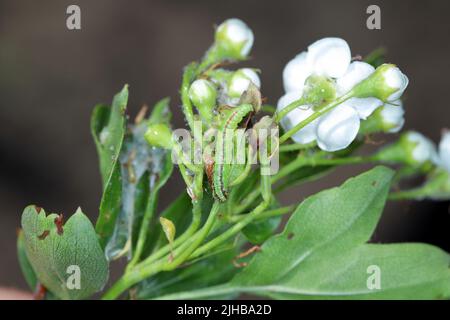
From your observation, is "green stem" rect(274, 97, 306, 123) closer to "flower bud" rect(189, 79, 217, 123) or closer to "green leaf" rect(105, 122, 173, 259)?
"flower bud" rect(189, 79, 217, 123)

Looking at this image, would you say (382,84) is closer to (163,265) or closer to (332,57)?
(332,57)

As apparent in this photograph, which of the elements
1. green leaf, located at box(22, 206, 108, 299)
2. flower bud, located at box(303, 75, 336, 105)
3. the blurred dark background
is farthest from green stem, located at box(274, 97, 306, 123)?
the blurred dark background

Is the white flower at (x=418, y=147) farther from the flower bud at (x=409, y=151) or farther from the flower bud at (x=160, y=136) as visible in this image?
the flower bud at (x=160, y=136)

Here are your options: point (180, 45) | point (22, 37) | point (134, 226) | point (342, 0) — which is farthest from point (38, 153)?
point (134, 226)

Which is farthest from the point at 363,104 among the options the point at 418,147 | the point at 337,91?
the point at 418,147

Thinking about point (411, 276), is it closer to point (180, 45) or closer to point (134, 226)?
point (134, 226)

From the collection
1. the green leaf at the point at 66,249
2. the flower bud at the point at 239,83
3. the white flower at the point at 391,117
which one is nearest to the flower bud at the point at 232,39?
the flower bud at the point at 239,83
